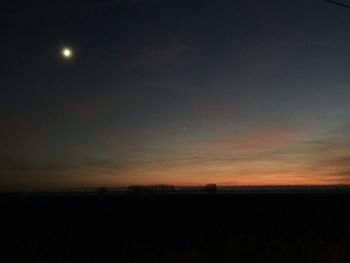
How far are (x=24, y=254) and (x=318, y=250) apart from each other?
32.8ft

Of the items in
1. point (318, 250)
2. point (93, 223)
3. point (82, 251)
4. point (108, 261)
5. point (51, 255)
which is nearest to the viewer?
point (318, 250)

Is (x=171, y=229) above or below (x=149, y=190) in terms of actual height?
below

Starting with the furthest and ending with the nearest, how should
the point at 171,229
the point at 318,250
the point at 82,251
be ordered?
the point at 171,229, the point at 82,251, the point at 318,250

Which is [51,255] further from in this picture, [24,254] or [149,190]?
[149,190]

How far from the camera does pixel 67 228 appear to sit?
1004 inches

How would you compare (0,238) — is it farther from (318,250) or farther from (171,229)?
(318,250)

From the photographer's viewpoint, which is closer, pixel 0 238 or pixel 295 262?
pixel 295 262

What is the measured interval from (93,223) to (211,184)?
120 m

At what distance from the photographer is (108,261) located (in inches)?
534

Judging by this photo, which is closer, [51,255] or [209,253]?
[209,253]

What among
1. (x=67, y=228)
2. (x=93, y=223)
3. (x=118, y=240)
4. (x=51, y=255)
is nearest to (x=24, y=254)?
(x=51, y=255)

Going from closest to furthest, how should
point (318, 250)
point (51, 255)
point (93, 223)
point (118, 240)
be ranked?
point (318, 250) → point (51, 255) → point (118, 240) → point (93, 223)

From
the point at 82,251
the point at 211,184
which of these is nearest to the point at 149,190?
the point at 211,184

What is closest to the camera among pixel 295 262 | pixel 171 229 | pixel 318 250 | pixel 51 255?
pixel 295 262
